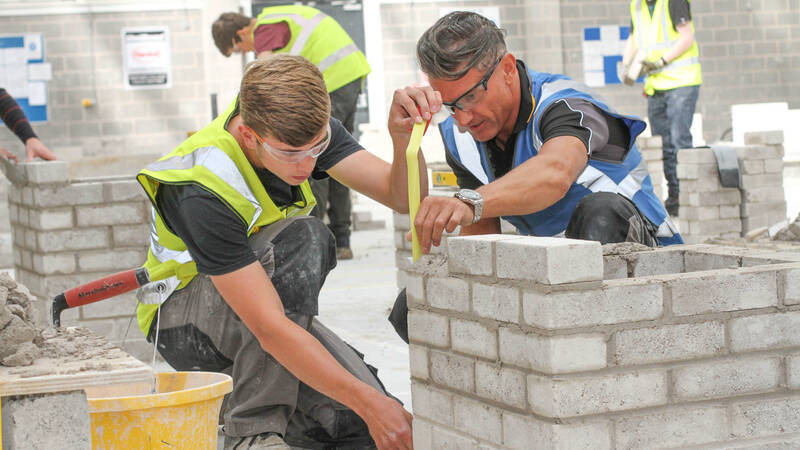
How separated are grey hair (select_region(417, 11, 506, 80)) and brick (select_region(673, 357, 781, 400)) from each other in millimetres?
1182

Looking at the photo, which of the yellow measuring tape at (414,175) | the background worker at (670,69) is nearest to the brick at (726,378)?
the yellow measuring tape at (414,175)

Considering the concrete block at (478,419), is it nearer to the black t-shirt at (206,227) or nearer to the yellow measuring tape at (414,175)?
the yellow measuring tape at (414,175)

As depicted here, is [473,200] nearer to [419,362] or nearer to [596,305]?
[419,362]

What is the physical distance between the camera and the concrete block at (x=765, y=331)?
2.53m

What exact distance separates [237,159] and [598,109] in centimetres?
114

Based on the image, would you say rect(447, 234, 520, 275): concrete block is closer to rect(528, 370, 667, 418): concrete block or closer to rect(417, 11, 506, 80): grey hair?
rect(528, 370, 667, 418): concrete block

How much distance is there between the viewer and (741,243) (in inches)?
214

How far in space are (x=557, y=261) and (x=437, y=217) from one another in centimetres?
55

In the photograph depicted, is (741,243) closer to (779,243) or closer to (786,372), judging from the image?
(779,243)

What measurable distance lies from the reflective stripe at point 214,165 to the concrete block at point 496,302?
2.76 ft

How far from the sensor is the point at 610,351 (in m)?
2.42

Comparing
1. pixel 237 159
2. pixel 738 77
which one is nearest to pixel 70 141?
pixel 738 77

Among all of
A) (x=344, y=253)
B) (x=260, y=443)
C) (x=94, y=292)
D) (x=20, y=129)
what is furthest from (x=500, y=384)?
(x=344, y=253)

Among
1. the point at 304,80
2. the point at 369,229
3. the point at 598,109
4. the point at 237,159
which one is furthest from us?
the point at 369,229
